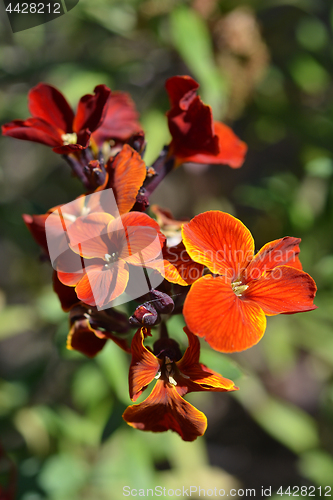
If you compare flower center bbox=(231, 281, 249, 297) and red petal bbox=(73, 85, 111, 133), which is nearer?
flower center bbox=(231, 281, 249, 297)

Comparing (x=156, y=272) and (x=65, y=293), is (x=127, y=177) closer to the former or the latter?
(x=156, y=272)

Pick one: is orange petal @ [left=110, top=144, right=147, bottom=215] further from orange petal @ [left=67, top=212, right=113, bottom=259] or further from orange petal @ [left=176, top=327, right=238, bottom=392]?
orange petal @ [left=176, top=327, right=238, bottom=392]

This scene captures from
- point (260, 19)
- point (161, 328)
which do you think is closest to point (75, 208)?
point (161, 328)

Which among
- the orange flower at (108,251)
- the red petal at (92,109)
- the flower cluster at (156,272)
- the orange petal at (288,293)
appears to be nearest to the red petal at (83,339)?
the flower cluster at (156,272)

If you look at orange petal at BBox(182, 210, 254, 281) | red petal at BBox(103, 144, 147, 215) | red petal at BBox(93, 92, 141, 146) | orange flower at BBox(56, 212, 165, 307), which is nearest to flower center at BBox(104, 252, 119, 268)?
orange flower at BBox(56, 212, 165, 307)

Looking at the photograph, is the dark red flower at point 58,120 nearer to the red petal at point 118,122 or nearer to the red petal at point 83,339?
the red petal at point 118,122

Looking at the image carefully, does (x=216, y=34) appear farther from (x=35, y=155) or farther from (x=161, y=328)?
(x=161, y=328)
